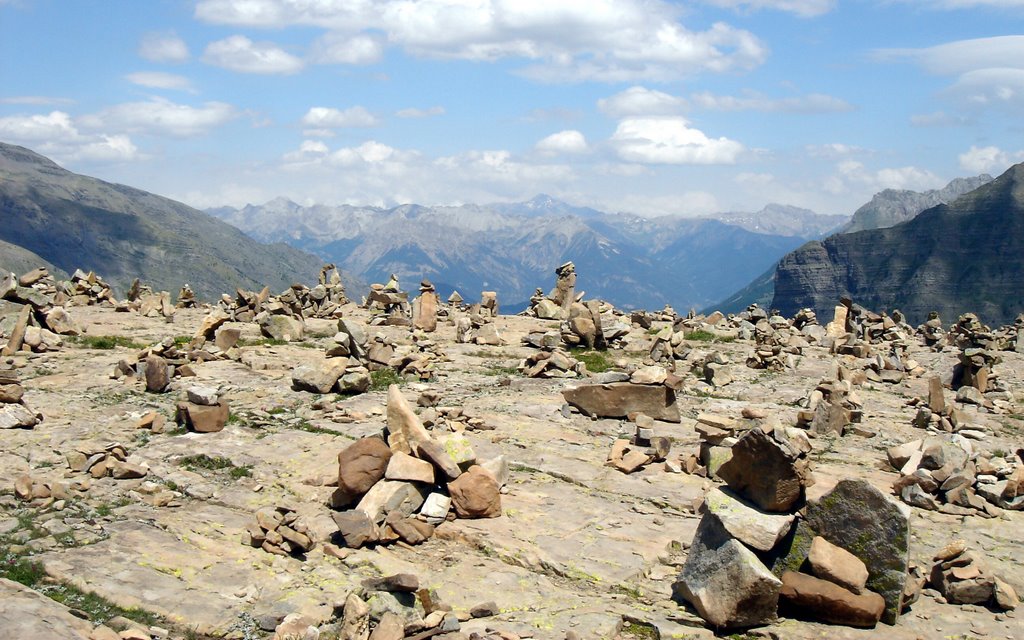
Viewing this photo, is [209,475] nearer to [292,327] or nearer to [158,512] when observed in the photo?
[158,512]

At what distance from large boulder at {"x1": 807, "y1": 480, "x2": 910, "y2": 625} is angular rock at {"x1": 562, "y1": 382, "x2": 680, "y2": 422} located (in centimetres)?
1069

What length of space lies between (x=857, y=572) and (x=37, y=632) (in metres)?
10.3

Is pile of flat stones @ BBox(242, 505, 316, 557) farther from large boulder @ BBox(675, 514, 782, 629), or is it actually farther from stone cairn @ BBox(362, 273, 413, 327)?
stone cairn @ BBox(362, 273, 413, 327)

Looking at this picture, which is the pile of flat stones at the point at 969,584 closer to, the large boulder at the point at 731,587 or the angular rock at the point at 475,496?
the large boulder at the point at 731,587

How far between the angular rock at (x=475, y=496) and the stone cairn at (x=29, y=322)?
67.0ft

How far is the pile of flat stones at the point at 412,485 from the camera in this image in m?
13.7

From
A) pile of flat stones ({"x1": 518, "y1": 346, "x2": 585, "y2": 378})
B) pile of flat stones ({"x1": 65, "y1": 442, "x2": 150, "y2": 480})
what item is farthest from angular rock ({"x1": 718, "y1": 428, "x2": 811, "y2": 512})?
pile of flat stones ({"x1": 518, "y1": 346, "x2": 585, "y2": 378})

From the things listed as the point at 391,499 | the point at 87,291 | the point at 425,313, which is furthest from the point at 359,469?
the point at 87,291

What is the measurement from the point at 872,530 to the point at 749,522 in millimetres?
1759

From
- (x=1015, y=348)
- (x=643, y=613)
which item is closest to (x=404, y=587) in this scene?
(x=643, y=613)

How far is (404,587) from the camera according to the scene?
35.0 feet

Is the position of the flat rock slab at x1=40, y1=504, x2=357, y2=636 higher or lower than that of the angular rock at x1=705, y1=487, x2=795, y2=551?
lower

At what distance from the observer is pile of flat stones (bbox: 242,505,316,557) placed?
41.7ft

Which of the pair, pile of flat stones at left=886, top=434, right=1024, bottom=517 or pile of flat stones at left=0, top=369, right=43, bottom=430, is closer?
pile of flat stones at left=886, top=434, right=1024, bottom=517
